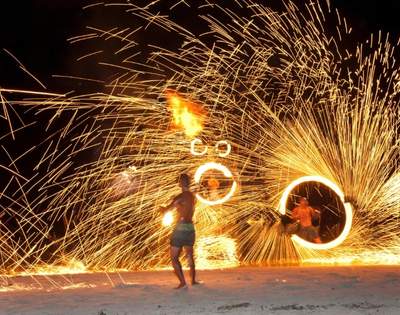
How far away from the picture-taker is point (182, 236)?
9.98m

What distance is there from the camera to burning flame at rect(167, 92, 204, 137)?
14383 millimetres

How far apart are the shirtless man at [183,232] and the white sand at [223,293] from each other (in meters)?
0.27

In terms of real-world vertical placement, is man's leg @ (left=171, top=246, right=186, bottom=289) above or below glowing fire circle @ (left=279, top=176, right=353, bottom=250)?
below

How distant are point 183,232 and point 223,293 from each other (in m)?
1.00

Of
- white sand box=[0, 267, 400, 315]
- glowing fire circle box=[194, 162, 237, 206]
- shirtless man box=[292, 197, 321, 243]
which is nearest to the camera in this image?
white sand box=[0, 267, 400, 315]

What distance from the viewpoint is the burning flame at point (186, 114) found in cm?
1438

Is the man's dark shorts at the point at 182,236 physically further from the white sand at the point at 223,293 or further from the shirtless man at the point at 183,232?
the white sand at the point at 223,293

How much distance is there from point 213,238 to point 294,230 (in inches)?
66.4

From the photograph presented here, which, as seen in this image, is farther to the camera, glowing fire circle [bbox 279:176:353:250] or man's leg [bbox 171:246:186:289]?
glowing fire circle [bbox 279:176:353:250]

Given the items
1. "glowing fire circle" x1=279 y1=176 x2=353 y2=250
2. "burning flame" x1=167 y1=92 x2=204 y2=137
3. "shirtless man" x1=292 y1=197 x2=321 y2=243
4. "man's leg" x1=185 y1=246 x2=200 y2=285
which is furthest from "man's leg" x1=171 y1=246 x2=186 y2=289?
"burning flame" x1=167 y1=92 x2=204 y2=137

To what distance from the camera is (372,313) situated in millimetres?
8312

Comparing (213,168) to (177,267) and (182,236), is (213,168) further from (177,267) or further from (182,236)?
(177,267)

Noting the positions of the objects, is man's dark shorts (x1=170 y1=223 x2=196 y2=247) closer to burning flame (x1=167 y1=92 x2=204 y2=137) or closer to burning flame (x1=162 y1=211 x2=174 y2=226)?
burning flame (x1=162 y1=211 x2=174 y2=226)

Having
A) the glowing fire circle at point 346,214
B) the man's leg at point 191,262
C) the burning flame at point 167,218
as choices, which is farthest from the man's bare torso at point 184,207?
the glowing fire circle at point 346,214
